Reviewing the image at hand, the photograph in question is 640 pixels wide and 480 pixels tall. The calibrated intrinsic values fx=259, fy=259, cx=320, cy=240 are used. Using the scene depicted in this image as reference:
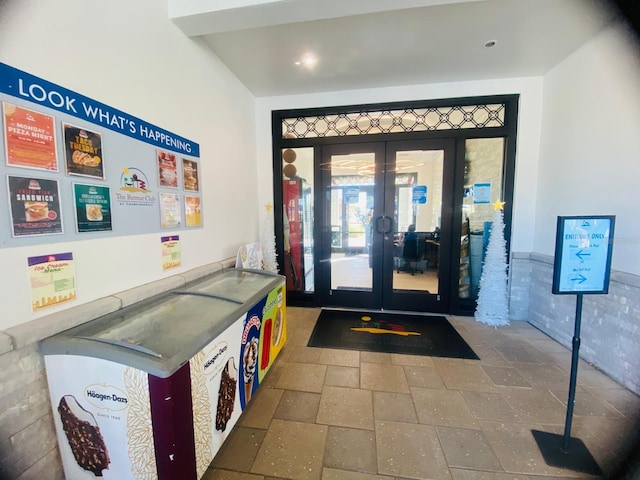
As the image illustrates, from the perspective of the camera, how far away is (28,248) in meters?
1.16

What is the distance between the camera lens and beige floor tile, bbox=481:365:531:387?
2.14 meters

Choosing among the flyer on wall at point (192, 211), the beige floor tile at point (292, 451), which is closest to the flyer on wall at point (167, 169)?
the flyer on wall at point (192, 211)

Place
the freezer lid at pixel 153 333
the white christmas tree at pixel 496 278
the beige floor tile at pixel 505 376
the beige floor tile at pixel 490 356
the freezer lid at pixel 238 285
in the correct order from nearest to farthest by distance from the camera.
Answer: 1. the freezer lid at pixel 153 333
2. the freezer lid at pixel 238 285
3. the beige floor tile at pixel 505 376
4. the beige floor tile at pixel 490 356
5. the white christmas tree at pixel 496 278

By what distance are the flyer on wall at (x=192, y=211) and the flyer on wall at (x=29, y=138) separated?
3.07 feet

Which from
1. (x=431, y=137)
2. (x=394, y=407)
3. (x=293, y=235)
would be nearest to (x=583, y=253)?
(x=394, y=407)

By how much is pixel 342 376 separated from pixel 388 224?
2108mm

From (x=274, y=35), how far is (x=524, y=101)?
306 centimetres

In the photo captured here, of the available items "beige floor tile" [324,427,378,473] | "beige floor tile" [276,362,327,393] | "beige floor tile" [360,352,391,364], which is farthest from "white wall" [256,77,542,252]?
"beige floor tile" [324,427,378,473]

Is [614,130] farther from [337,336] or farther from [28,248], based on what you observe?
[28,248]

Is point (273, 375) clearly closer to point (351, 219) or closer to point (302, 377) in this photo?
point (302, 377)

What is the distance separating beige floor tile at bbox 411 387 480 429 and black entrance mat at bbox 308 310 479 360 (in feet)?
1.88

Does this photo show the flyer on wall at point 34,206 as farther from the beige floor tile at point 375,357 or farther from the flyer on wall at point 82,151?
the beige floor tile at point 375,357

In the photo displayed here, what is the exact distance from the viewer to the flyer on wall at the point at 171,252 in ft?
6.39

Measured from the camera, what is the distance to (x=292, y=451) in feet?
5.07
